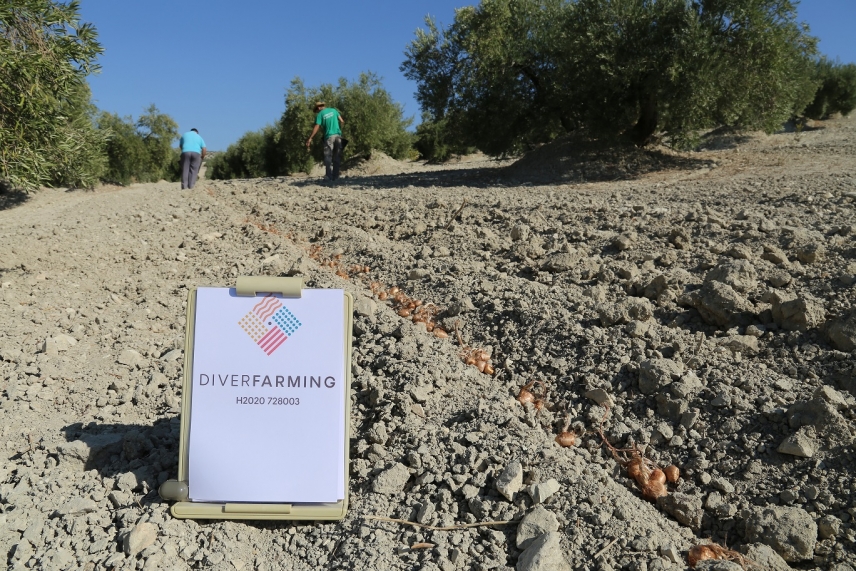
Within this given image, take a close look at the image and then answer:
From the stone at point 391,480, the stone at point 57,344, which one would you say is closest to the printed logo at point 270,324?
the stone at point 391,480

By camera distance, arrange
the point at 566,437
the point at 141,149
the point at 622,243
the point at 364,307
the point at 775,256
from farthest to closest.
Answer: the point at 141,149 < the point at 622,243 < the point at 775,256 < the point at 364,307 < the point at 566,437

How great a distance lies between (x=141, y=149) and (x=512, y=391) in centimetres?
2071

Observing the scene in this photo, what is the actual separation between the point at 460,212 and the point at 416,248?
98cm

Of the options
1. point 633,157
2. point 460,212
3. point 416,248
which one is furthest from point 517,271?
point 633,157

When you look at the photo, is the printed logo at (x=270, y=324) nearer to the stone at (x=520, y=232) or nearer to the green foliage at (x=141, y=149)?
the stone at (x=520, y=232)

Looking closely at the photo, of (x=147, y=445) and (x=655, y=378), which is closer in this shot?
(x=147, y=445)

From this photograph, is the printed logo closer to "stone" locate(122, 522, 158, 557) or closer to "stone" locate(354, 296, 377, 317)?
"stone" locate(122, 522, 158, 557)

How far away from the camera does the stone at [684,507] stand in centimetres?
278

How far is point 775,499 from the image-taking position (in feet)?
9.17

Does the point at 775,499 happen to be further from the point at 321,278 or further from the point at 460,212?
the point at 460,212

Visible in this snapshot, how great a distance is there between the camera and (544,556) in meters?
2.34

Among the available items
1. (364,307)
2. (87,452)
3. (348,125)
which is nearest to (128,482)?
(87,452)

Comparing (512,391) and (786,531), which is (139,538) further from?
(786,531)

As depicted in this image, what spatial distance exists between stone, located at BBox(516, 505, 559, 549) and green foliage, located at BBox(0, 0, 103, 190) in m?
5.08
